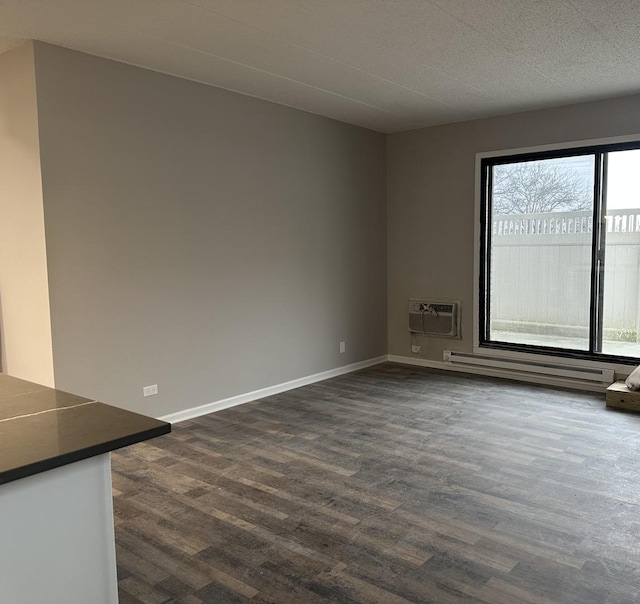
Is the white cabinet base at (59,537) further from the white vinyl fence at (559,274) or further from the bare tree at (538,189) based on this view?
the bare tree at (538,189)

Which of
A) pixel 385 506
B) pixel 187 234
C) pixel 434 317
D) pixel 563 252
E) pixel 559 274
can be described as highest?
pixel 187 234

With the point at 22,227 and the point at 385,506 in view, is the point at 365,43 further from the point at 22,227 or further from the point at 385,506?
the point at 385,506

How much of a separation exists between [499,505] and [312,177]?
367 centimetres

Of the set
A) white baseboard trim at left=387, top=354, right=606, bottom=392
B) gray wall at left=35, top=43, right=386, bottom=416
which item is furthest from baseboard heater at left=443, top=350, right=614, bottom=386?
gray wall at left=35, top=43, right=386, bottom=416

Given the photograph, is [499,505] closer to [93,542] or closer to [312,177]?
[93,542]

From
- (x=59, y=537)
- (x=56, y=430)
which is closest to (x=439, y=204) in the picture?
(x=56, y=430)

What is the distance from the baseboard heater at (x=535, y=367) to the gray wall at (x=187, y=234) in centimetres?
123

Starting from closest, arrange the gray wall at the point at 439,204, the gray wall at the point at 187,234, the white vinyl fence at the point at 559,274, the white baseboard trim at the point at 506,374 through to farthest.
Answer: the gray wall at the point at 187,234 < the white vinyl fence at the point at 559,274 < the white baseboard trim at the point at 506,374 < the gray wall at the point at 439,204

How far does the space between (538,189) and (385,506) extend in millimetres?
3989

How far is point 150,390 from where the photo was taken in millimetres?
4324

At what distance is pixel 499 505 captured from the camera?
3029mm

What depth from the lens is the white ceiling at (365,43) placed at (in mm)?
3135

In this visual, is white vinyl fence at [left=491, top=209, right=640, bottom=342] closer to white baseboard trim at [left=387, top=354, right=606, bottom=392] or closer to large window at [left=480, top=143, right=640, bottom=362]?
large window at [left=480, top=143, right=640, bottom=362]

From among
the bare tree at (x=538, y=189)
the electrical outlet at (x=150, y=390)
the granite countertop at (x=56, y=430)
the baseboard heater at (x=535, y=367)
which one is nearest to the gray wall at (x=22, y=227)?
the electrical outlet at (x=150, y=390)
